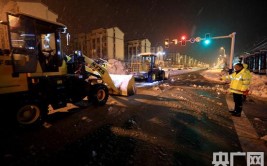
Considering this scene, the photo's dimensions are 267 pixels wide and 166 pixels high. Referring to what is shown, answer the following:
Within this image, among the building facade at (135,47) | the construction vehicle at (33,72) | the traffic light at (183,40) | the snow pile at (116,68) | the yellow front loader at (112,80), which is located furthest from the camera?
the building facade at (135,47)

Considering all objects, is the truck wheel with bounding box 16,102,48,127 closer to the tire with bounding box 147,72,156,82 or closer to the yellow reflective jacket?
the yellow reflective jacket

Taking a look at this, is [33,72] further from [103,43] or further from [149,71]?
[103,43]

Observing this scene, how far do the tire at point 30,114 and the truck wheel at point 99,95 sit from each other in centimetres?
222

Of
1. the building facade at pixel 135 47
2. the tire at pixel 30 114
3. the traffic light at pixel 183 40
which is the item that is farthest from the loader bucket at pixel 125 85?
the building facade at pixel 135 47

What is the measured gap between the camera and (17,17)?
4.29 metres

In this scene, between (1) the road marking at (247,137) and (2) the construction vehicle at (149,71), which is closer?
(1) the road marking at (247,137)

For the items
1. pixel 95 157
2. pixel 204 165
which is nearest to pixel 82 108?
pixel 95 157

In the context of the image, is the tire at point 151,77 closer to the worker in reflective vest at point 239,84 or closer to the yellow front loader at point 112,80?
the yellow front loader at point 112,80

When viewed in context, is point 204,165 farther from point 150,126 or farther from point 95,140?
point 95,140

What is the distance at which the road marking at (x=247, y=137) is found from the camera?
3.62 meters

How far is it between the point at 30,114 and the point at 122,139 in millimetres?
2816

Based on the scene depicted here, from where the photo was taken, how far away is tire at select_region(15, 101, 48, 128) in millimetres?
4332

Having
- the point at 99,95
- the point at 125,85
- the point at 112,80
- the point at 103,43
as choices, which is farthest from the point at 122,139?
the point at 103,43

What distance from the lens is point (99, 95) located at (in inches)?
277
